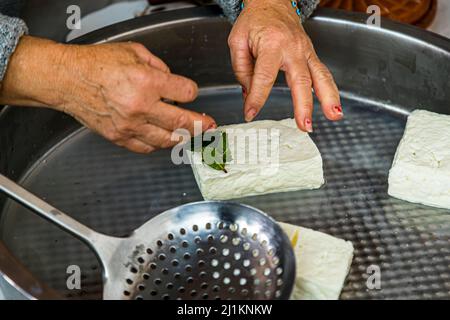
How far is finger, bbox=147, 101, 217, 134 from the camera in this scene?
Answer: 31.5 inches

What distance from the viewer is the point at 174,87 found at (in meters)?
0.80

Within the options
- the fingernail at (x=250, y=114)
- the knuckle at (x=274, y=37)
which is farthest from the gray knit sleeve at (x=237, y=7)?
the fingernail at (x=250, y=114)

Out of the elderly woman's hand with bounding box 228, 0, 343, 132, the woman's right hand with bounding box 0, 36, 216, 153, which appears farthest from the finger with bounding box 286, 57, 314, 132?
the woman's right hand with bounding box 0, 36, 216, 153

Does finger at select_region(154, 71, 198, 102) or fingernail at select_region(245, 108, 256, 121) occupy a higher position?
finger at select_region(154, 71, 198, 102)

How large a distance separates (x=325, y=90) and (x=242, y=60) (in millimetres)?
145

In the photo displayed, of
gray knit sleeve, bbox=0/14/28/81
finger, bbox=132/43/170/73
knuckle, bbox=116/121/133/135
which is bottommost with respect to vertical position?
knuckle, bbox=116/121/133/135

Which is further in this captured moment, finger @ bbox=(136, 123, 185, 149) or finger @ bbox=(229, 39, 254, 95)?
finger @ bbox=(229, 39, 254, 95)

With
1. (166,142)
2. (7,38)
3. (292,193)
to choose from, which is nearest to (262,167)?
(292,193)

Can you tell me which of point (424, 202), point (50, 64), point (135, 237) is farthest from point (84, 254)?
point (424, 202)

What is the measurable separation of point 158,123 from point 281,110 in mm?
360

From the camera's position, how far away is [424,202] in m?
0.97

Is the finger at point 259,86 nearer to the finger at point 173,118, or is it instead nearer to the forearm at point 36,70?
the finger at point 173,118

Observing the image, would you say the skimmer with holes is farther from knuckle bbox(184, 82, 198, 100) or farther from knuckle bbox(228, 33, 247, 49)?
knuckle bbox(228, 33, 247, 49)

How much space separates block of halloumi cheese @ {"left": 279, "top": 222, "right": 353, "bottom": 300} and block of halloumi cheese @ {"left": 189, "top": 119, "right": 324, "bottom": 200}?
106mm
